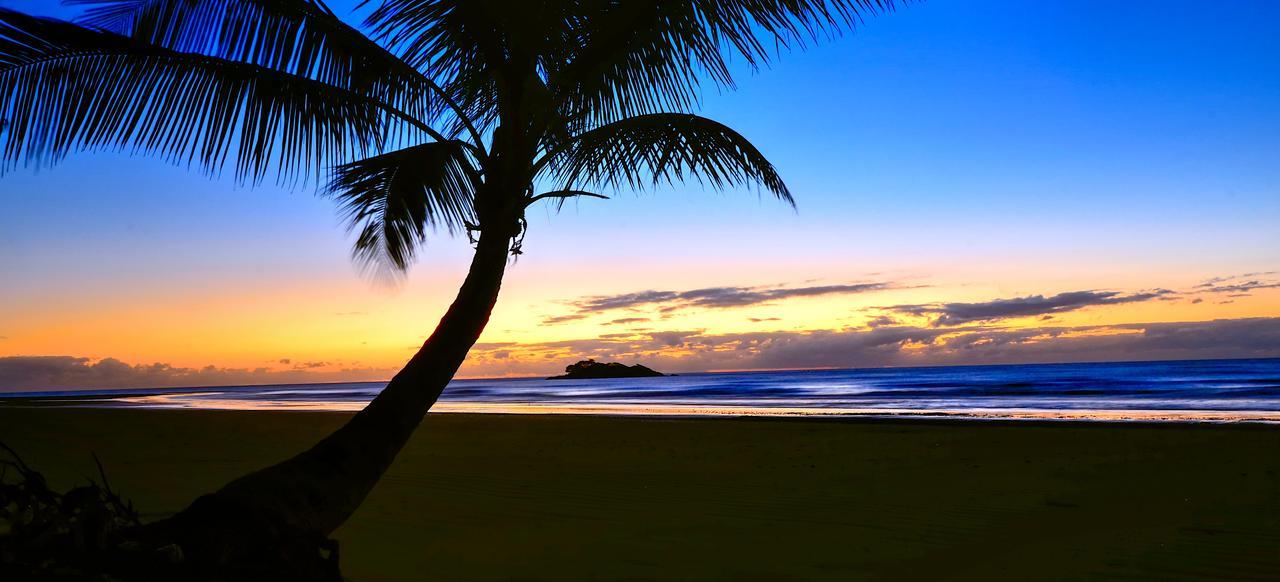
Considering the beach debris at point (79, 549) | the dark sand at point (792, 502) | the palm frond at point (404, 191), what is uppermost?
the palm frond at point (404, 191)

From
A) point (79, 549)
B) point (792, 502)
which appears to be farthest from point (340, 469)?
point (792, 502)

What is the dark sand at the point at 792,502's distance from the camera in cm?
454

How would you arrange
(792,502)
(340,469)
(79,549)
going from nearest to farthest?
(79,549), (340,469), (792,502)

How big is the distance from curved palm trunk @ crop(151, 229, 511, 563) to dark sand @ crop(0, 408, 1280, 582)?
1.26 meters

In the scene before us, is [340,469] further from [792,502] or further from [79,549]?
[792,502]

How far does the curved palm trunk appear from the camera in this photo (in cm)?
253

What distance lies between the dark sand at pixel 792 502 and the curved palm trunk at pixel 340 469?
126 centimetres

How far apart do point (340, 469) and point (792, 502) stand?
13.9 feet

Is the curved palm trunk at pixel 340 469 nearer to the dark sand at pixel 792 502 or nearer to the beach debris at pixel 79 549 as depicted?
the beach debris at pixel 79 549

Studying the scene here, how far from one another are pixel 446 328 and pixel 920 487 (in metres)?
5.19

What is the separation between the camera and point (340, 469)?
3164 millimetres

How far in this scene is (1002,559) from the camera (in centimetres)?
465

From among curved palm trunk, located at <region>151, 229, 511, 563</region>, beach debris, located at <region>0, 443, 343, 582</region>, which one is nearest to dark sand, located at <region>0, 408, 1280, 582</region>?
→ curved palm trunk, located at <region>151, 229, 511, 563</region>

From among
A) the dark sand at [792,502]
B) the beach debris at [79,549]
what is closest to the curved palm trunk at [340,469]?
the beach debris at [79,549]
